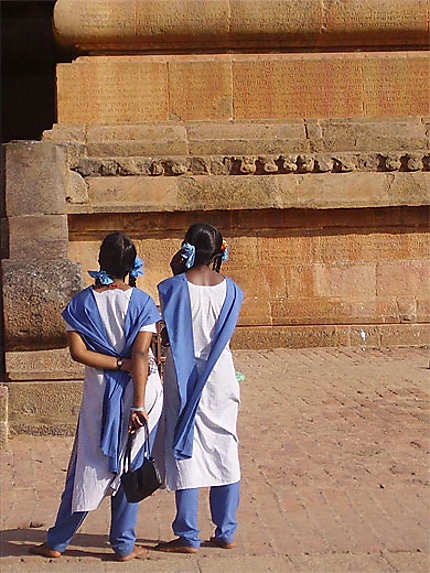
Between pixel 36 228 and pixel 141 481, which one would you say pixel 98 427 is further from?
pixel 36 228

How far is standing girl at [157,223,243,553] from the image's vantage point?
4.73m

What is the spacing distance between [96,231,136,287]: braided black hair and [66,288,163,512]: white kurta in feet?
0.37

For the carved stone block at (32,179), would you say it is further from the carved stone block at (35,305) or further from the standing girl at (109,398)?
the standing girl at (109,398)

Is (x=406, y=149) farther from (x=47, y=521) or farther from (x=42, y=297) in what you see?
(x=47, y=521)

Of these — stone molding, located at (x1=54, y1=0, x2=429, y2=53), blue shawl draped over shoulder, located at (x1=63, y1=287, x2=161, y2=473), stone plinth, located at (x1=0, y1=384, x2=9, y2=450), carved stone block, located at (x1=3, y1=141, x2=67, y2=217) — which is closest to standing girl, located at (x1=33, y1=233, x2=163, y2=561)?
blue shawl draped over shoulder, located at (x1=63, y1=287, x2=161, y2=473)

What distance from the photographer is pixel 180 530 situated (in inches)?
187

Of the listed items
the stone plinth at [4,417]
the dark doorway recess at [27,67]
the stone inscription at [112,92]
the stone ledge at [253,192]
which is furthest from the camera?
the dark doorway recess at [27,67]

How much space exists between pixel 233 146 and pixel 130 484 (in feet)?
21.3

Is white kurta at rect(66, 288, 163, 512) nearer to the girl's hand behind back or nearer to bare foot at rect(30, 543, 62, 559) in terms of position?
the girl's hand behind back

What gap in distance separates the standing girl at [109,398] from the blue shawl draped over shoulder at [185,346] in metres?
0.14

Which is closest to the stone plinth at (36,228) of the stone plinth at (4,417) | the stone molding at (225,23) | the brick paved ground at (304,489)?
the stone plinth at (4,417)

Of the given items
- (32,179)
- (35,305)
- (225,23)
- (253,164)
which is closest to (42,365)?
(35,305)

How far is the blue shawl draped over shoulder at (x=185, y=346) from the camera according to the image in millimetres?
4715

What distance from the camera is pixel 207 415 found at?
4785mm
